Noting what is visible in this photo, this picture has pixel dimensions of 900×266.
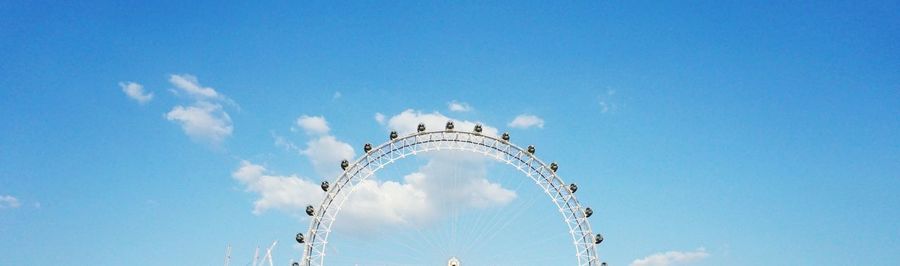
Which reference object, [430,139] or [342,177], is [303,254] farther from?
[430,139]

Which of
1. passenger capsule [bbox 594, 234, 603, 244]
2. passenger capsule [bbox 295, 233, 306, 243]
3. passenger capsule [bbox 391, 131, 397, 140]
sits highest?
passenger capsule [bbox 391, 131, 397, 140]

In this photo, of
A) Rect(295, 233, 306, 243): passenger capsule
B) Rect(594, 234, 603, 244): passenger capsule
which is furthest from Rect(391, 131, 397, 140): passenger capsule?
Rect(594, 234, 603, 244): passenger capsule

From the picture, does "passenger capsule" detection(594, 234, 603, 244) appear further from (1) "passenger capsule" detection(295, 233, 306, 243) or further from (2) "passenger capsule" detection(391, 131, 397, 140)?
(1) "passenger capsule" detection(295, 233, 306, 243)

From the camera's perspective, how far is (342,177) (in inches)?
2080

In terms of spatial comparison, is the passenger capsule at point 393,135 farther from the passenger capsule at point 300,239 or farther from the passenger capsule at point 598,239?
the passenger capsule at point 598,239

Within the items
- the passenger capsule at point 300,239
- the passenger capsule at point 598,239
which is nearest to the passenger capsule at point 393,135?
the passenger capsule at point 300,239

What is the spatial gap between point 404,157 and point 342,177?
5258mm

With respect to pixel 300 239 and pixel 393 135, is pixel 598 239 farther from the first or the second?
pixel 300 239

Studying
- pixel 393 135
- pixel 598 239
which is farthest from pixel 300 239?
pixel 598 239

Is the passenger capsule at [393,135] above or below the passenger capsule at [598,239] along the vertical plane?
above

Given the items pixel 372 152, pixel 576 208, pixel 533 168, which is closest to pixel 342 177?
pixel 372 152

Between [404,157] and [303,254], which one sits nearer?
[303,254]

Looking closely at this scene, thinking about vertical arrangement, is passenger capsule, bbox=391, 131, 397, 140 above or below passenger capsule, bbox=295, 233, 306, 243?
above

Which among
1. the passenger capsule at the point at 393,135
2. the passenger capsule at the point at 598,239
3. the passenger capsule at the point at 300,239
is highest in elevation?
the passenger capsule at the point at 393,135
